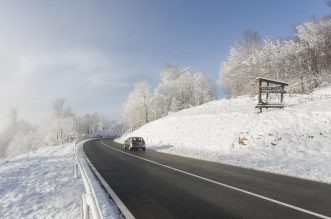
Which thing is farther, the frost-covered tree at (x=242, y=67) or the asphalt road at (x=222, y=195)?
the frost-covered tree at (x=242, y=67)

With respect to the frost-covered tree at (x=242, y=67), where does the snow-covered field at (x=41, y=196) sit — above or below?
below

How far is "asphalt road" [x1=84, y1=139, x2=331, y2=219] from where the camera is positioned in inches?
294

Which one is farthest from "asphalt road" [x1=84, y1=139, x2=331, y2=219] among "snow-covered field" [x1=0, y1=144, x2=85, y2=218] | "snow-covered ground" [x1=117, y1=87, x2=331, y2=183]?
"snow-covered ground" [x1=117, y1=87, x2=331, y2=183]

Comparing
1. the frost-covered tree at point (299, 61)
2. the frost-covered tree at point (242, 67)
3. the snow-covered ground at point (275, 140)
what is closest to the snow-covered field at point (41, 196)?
the snow-covered ground at point (275, 140)

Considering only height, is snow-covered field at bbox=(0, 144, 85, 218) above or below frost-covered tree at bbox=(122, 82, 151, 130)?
below

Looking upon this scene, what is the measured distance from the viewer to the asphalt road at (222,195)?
7.46 metres

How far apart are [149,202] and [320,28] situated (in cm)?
4643

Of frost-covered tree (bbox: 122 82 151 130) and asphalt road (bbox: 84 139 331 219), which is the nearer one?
asphalt road (bbox: 84 139 331 219)

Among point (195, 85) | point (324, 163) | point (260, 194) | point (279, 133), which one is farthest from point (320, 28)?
point (195, 85)

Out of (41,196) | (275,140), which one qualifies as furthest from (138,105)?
(41,196)

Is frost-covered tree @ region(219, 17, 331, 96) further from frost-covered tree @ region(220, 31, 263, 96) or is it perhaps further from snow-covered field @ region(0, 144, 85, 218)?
snow-covered field @ region(0, 144, 85, 218)

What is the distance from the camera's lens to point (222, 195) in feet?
31.0

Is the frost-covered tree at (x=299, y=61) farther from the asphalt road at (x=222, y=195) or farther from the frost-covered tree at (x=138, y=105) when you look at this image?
the frost-covered tree at (x=138, y=105)

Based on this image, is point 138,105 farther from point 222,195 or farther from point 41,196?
point 222,195
